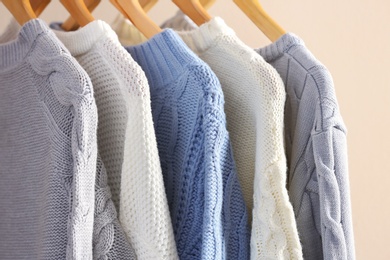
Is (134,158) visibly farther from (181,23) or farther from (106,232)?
(181,23)

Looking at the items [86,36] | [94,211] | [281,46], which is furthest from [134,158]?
[281,46]

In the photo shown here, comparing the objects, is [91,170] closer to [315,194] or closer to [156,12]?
[315,194]

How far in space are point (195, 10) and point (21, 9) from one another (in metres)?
0.25

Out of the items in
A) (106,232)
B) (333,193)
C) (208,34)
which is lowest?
(106,232)

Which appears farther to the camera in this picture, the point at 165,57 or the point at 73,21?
the point at 73,21

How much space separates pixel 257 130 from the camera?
77 cm

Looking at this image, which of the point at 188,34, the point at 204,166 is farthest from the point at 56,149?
the point at 188,34

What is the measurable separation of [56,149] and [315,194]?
320mm

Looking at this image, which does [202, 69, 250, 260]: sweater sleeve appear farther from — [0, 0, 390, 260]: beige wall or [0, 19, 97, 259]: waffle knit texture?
[0, 0, 390, 260]: beige wall

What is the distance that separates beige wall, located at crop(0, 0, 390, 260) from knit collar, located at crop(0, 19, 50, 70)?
1.91 ft

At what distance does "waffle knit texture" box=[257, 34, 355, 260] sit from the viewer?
2.48ft

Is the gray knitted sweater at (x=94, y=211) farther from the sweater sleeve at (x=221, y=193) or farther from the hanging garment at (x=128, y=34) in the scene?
the hanging garment at (x=128, y=34)

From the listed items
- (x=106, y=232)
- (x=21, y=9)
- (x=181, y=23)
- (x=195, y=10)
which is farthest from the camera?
(x=181, y=23)

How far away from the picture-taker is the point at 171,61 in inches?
30.5
